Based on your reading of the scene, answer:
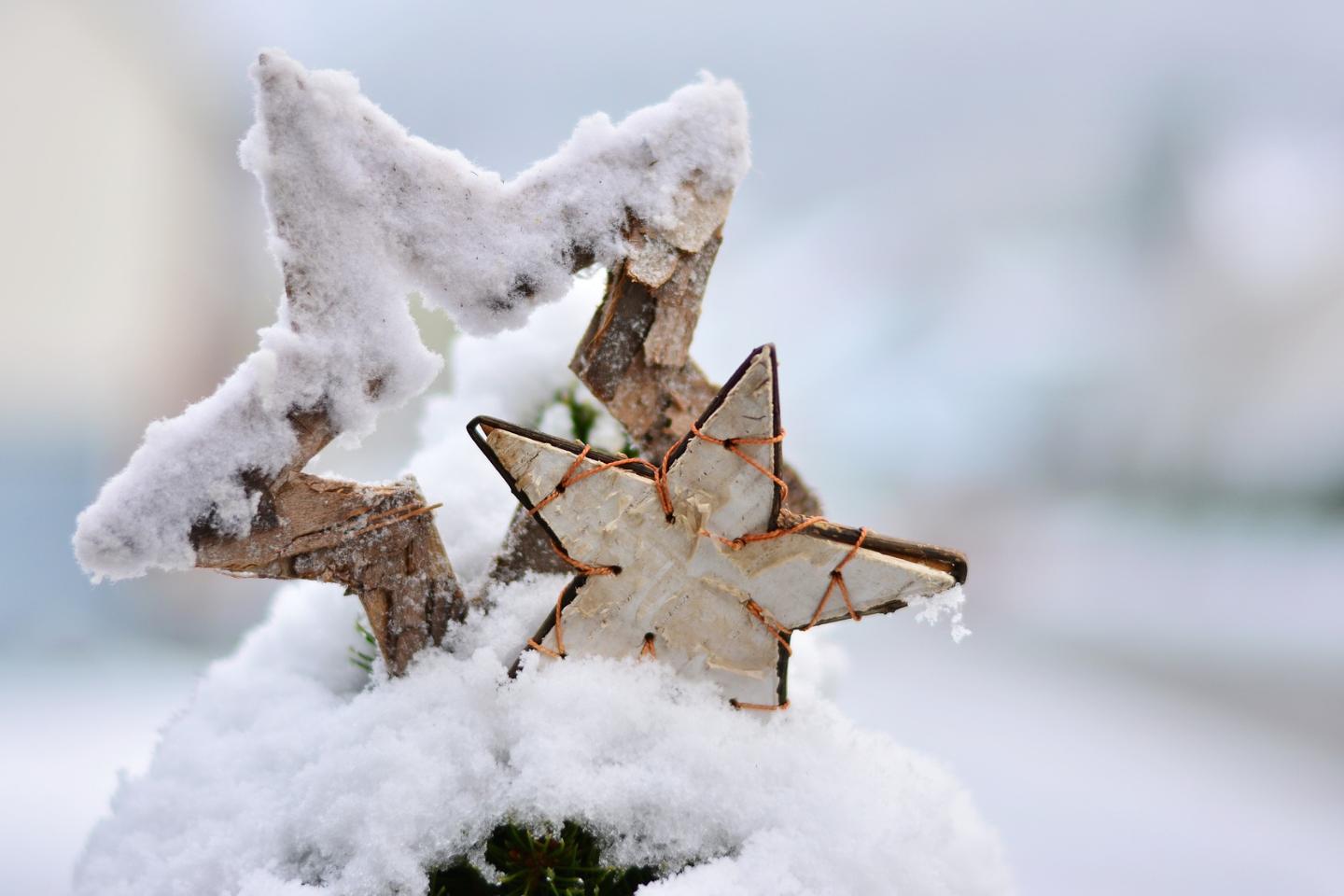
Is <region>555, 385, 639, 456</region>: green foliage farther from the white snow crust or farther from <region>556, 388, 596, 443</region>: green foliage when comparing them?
the white snow crust

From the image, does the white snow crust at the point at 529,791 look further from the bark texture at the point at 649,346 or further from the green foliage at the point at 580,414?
the green foliage at the point at 580,414

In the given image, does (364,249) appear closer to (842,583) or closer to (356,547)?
(356,547)

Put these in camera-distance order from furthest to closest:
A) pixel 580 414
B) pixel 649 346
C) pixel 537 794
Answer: pixel 580 414 → pixel 649 346 → pixel 537 794

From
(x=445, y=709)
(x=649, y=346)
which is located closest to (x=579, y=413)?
(x=649, y=346)

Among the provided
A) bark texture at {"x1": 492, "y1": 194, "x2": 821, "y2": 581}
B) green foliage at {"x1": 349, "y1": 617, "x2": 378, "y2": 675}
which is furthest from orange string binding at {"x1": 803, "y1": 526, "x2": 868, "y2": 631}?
green foliage at {"x1": 349, "y1": 617, "x2": 378, "y2": 675}

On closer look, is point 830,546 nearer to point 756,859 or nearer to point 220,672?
point 756,859

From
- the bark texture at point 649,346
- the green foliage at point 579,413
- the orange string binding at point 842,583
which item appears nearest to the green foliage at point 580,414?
the green foliage at point 579,413
